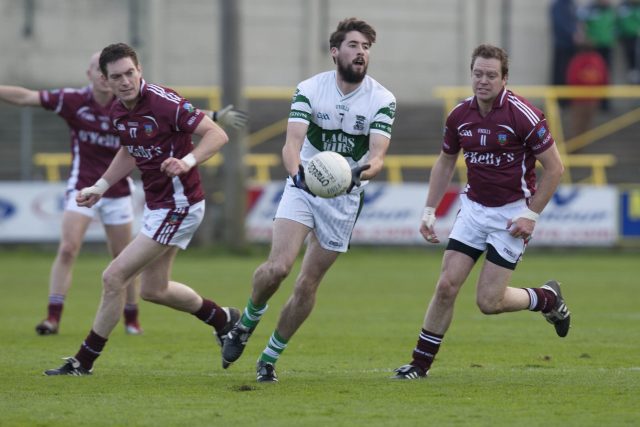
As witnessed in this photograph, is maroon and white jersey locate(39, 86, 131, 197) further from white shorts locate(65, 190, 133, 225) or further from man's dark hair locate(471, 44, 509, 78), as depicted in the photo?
man's dark hair locate(471, 44, 509, 78)

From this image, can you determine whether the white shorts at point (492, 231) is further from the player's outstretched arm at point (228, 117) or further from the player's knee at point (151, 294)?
the player's knee at point (151, 294)

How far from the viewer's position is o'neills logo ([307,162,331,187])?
336 inches

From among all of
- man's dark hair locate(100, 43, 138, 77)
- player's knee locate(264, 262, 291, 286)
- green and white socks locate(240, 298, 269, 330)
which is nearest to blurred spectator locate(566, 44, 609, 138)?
green and white socks locate(240, 298, 269, 330)

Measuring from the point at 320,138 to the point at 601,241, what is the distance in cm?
1595

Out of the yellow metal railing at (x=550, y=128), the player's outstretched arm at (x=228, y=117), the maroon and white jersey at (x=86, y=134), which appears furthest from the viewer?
the yellow metal railing at (x=550, y=128)

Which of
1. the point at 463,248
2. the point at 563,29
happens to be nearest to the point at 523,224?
the point at 463,248

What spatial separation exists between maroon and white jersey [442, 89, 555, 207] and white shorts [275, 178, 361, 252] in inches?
37.1

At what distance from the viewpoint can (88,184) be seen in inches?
499

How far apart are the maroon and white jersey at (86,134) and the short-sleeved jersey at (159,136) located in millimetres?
2749

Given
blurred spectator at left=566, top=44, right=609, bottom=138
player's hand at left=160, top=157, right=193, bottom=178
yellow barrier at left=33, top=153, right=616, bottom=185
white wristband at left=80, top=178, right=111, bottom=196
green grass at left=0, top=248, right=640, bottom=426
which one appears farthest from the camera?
blurred spectator at left=566, top=44, right=609, bottom=138

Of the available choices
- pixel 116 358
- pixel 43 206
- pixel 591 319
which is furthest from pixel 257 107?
pixel 116 358

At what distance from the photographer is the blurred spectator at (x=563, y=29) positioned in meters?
28.1

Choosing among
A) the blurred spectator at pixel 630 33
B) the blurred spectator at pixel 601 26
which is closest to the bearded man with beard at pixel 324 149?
the blurred spectator at pixel 601 26

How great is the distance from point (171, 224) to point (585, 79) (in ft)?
66.3
